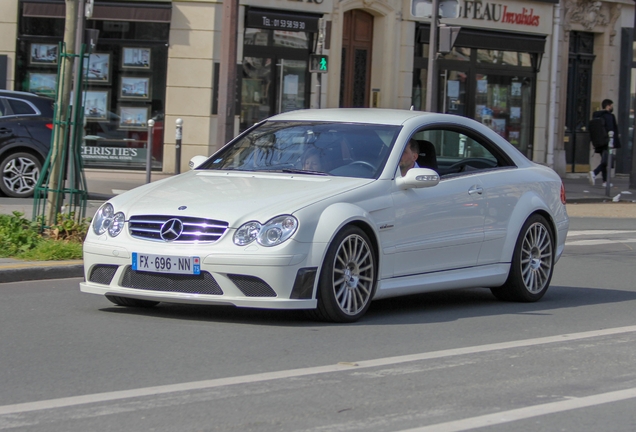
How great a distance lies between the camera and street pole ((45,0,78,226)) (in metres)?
11.5

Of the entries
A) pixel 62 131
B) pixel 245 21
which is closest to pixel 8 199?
pixel 62 131

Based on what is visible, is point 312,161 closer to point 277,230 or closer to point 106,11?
point 277,230

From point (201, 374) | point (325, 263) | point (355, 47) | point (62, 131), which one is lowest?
point (201, 374)

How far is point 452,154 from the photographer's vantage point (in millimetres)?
9383

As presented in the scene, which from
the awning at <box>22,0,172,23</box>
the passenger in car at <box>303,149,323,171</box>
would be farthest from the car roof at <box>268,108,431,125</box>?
the awning at <box>22,0,172,23</box>

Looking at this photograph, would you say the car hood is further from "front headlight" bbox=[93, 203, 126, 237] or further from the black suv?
the black suv

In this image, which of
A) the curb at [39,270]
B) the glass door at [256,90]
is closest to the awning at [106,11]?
the glass door at [256,90]

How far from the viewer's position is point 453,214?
339 inches

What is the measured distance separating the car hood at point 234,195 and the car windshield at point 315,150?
7.1 inches

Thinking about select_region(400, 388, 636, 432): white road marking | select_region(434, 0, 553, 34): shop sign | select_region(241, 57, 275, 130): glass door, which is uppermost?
select_region(434, 0, 553, 34): shop sign

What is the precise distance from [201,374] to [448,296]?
412 centimetres

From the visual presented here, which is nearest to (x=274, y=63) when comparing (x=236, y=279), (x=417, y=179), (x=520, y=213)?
(x=520, y=213)

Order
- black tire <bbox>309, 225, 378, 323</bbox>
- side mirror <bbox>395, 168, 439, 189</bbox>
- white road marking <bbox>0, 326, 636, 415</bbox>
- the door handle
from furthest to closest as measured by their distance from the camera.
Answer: the door handle < side mirror <bbox>395, 168, 439, 189</bbox> < black tire <bbox>309, 225, 378, 323</bbox> < white road marking <bbox>0, 326, 636, 415</bbox>

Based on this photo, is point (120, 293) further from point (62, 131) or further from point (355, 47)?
point (355, 47)
